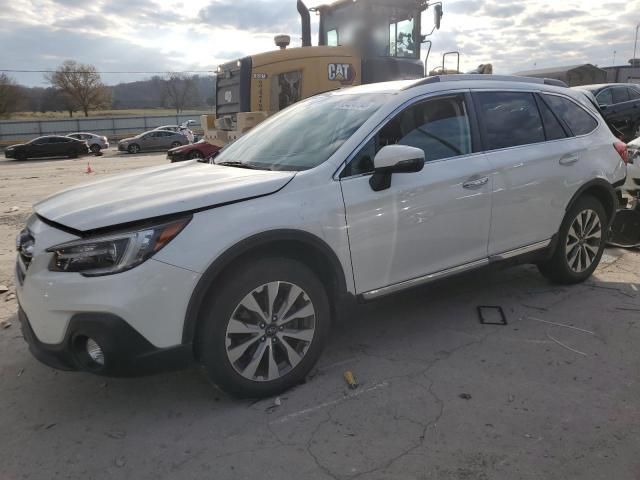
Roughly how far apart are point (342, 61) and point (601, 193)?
19.9ft

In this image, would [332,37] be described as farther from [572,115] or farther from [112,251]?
[112,251]

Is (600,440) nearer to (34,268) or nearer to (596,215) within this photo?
(596,215)

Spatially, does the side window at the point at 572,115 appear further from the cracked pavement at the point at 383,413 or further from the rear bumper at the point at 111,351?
the rear bumper at the point at 111,351

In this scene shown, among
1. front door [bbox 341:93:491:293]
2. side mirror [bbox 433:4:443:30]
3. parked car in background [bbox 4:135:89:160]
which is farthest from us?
parked car in background [bbox 4:135:89:160]

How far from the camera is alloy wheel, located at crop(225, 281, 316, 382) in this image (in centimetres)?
293

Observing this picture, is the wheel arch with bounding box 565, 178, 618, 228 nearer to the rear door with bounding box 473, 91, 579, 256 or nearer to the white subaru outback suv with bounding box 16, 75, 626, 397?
the white subaru outback suv with bounding box 16, 75, 626, 397

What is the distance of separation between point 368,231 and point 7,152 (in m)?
30.6

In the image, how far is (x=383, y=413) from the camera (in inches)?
116

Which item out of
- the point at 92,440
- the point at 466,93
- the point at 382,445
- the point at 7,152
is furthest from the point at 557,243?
the point at 7,152

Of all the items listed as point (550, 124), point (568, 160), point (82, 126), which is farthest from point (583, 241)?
point (82, 126)

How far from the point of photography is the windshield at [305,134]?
11.3 ft

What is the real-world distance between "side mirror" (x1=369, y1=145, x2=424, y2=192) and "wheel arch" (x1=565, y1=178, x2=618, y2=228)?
1971 millimetres

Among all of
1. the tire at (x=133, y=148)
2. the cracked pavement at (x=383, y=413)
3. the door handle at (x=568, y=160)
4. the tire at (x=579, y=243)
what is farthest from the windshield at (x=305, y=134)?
the tire at (x=133, y=148)

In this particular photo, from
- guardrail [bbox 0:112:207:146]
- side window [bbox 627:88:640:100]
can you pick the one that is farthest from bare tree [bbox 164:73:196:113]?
side window [bbox 627:88:640:100]
